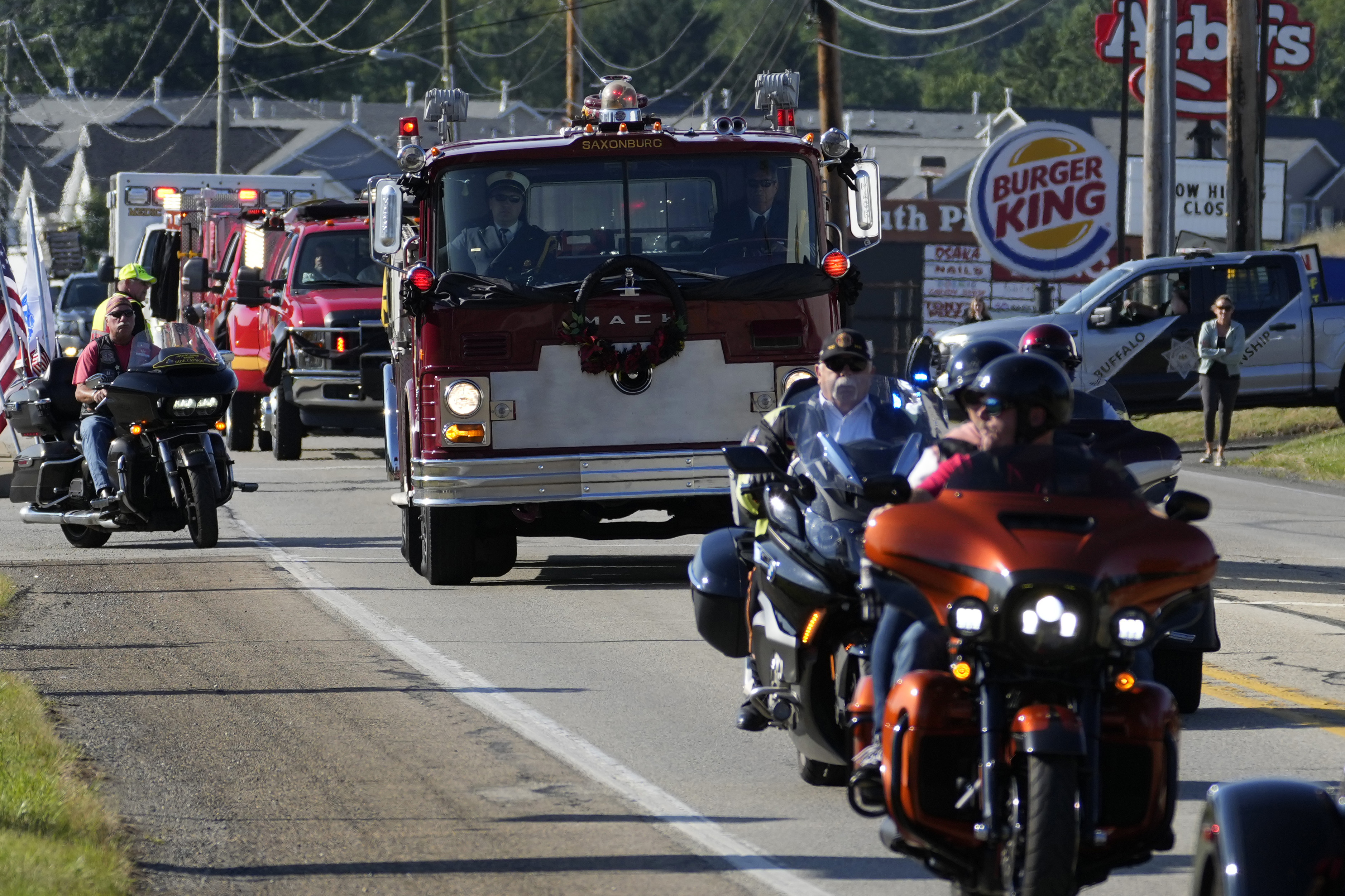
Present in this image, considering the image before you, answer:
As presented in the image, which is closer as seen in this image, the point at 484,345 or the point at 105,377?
the point at 484,345

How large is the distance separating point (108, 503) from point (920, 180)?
7031 centimetres

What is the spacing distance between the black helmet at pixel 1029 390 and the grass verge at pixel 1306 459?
17006 mm

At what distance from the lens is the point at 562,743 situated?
27.3ft

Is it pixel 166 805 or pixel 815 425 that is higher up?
pixel 815 425

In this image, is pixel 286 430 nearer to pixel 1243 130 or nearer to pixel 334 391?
pixel 334 391

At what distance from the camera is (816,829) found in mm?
6934

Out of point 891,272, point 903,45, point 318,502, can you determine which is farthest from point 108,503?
point 903,45

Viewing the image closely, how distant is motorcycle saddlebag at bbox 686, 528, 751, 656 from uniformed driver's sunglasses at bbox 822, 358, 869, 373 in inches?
29.7

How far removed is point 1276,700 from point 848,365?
295 centimetres

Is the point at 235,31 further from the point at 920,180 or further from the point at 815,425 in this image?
the point at 815,425

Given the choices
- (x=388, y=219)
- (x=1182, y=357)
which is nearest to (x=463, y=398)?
(x=388, y=219)

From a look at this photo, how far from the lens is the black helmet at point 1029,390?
5.54 metres

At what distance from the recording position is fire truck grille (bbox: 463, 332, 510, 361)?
41.1ft

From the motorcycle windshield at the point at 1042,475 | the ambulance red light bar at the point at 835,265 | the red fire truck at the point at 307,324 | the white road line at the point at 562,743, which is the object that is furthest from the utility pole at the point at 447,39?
the motorcycle windshield at the point at 1042,475
